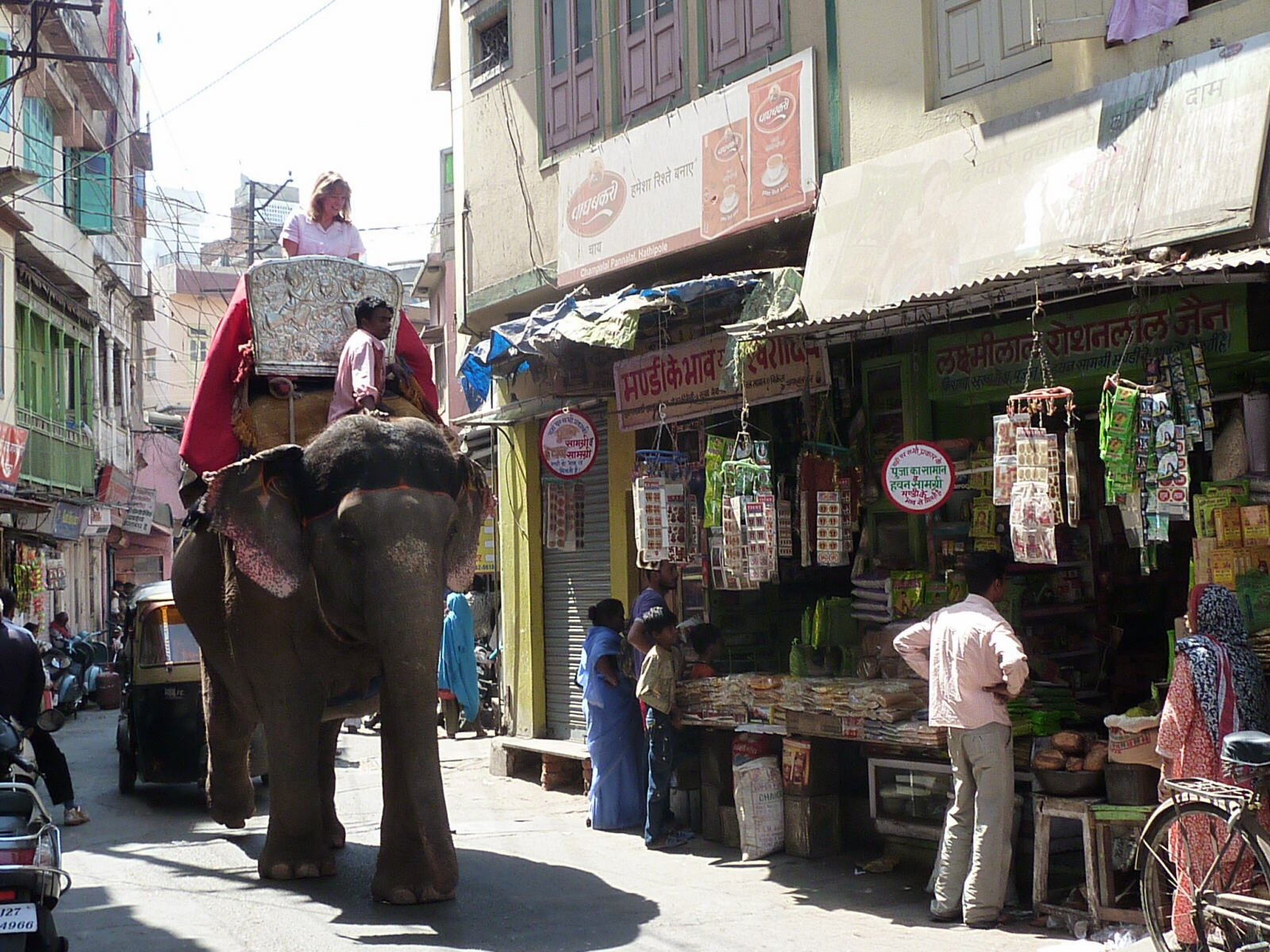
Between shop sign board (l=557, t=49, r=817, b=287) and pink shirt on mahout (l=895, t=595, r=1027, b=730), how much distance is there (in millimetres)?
3744

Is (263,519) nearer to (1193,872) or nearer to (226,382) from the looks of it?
(226,382)

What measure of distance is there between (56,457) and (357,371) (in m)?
19.6

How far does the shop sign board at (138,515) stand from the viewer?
3319 centimetres

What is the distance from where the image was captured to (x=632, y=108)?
12312 mm

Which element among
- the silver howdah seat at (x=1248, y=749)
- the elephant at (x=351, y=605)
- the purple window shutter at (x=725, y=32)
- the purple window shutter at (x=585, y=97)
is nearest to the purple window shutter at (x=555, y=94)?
the purple window shutter at (x=585, y=97)

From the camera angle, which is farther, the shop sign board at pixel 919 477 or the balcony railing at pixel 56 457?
the balcony railing at pixel 56 457

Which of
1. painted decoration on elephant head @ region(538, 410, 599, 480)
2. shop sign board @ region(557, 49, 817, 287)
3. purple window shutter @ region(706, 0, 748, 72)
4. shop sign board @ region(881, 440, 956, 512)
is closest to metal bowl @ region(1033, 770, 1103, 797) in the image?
shop sign board @ region(881, 440, 956, 512)

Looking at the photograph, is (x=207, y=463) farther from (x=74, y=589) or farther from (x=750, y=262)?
(x=74, y=589)

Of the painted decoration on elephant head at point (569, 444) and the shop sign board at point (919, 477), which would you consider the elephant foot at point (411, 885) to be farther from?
the painted decoration on elephant head at point (569, 444)

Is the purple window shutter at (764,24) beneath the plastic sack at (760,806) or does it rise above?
above

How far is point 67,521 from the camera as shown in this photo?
25484 mm

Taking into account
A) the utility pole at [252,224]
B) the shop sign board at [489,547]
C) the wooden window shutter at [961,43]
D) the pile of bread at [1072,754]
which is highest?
the utility pole at [252,224]

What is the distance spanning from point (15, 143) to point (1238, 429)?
22.4m

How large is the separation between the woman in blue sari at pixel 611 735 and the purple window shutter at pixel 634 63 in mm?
4462
